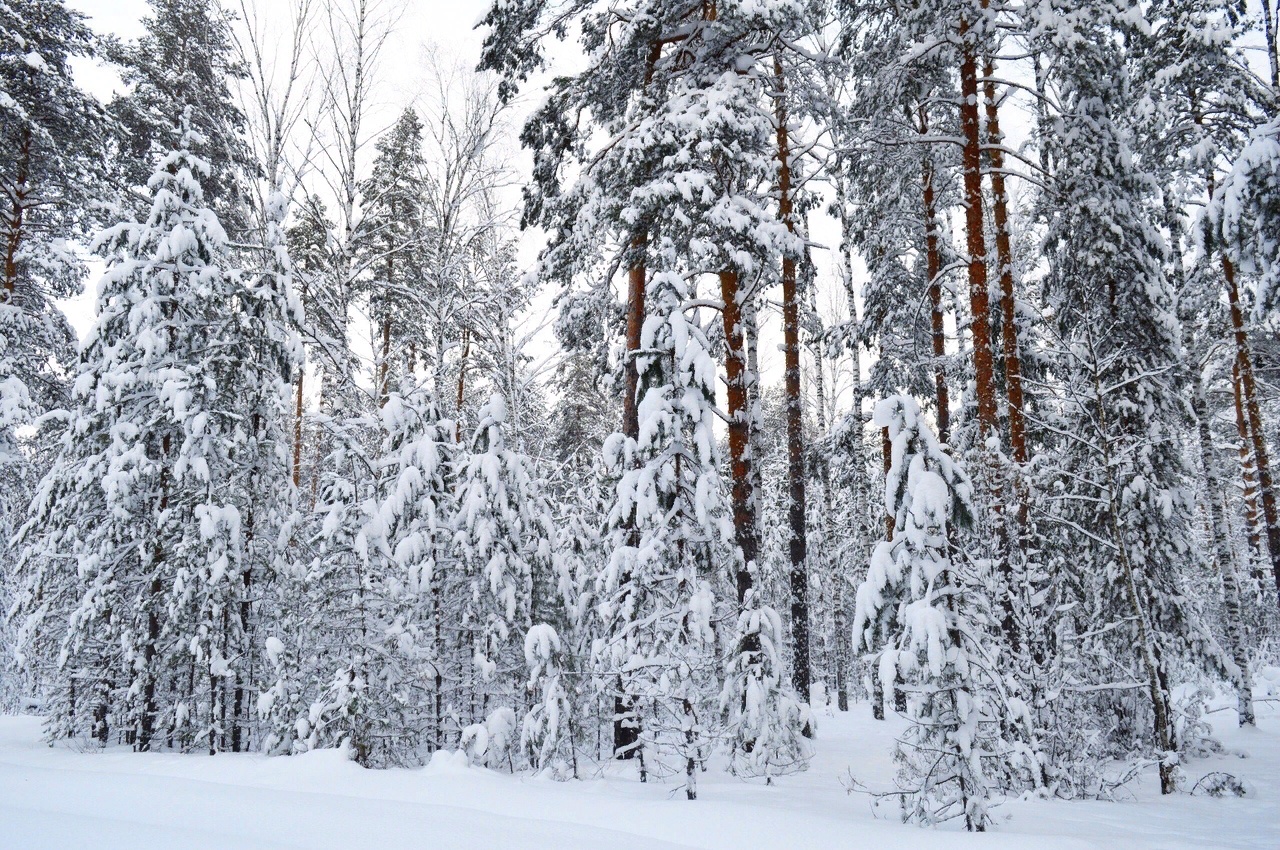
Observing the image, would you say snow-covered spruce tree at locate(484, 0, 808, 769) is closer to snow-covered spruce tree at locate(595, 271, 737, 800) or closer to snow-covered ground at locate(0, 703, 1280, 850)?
snow-covered spruce tree at locate(595, 271, 737, 800)

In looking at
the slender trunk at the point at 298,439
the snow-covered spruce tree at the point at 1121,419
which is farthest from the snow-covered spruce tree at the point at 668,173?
the slender trunk at the point at 298,439

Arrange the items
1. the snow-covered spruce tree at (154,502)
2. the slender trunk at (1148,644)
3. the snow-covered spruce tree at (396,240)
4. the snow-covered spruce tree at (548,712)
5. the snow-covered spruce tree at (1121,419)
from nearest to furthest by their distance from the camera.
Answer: the snow-covered spruce tree at (548,712) → the slender trunk at (1148,644) → the snow-covered spruce tree at (154,502) → the snow-covered spruce tree at (1121,419) → the snow-covered spruce tree at (396,240)

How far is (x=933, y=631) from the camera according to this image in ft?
17.5

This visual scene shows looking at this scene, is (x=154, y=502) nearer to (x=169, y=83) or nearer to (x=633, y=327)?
(x=633, y=327)

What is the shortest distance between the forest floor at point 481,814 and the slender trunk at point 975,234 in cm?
501

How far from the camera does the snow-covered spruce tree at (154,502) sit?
31.1ft

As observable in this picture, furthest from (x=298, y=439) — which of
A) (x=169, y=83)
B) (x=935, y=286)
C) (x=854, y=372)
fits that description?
(x=935, y=286)

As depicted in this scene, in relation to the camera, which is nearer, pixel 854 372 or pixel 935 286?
pixel 935 286

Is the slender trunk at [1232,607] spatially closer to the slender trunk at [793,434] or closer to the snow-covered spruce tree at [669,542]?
the slender trunk at [793,434]

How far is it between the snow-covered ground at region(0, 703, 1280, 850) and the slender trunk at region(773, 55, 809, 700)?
13.2 feet

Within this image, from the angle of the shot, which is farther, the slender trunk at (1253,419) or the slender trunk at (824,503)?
the slender trunk at (824,503)

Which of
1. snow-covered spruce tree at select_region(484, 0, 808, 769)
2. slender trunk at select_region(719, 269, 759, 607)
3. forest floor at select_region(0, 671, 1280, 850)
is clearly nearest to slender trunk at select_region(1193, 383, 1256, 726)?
forest floor at select_region(0, 671, 1280, 850)

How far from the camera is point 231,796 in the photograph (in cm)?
525

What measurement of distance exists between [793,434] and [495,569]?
691 centimetres
